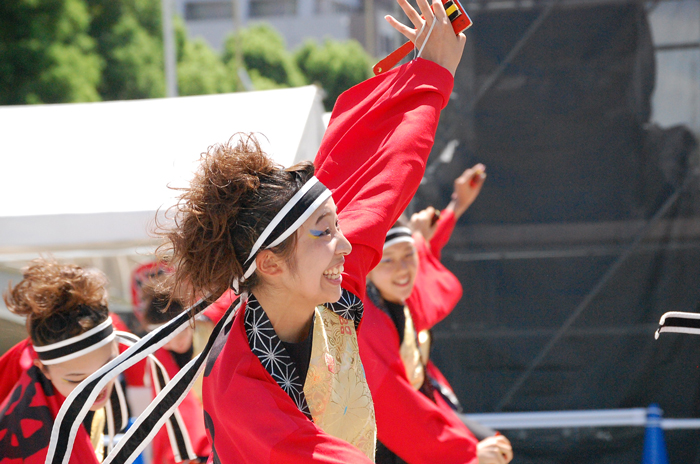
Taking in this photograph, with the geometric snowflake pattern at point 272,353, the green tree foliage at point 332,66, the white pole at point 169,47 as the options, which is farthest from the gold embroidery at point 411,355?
the green tree foliage at point 332,66

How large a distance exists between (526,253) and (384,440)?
4.99ft

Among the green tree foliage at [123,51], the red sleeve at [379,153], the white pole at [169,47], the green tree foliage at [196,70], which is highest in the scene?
the green tree foliage at [196,70]

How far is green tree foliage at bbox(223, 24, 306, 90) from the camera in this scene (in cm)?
2567

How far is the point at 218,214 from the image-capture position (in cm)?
118

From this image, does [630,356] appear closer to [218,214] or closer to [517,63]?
[517,63]

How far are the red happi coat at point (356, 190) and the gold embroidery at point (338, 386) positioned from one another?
0.10 metres

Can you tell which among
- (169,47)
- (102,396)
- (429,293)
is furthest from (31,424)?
(169,47)

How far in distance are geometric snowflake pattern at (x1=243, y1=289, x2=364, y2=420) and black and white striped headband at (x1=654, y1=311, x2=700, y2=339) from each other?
0.85m

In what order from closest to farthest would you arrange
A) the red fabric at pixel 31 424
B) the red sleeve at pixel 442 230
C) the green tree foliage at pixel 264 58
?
the red fabric at pixel 31 424
the red sleeve at pixel 442 230
the green tree foliage at pixel 264 58

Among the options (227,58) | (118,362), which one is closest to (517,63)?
(118,362)

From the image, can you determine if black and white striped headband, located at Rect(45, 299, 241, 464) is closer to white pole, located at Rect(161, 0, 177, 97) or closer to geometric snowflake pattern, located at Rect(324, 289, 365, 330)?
geometric snowflake pattern, located at Rect(324, 289, 365, 330)

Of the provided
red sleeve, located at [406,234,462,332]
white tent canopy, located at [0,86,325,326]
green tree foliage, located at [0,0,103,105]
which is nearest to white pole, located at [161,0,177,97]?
green tree foliage, located at [0,0,103,105]

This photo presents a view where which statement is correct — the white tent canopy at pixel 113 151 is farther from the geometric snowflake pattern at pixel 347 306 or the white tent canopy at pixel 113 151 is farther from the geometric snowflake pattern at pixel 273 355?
the geometric snowflake pattern at pixel 273 355

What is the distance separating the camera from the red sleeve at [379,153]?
1368mm
